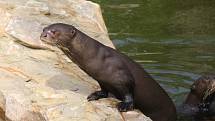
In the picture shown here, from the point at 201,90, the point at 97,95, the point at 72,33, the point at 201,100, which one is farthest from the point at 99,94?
the point at 201,100

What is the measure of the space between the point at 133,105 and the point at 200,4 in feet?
23.5

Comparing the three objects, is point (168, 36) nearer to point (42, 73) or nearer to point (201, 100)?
point (201, 100)

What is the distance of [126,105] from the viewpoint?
5.36 meters

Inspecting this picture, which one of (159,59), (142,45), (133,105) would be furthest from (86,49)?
(142,45)

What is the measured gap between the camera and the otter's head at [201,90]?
6977 mm

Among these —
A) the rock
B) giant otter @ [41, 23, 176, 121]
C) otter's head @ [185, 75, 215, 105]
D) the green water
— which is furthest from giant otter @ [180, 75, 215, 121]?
giant otter @ [41, 23, 176, 121]

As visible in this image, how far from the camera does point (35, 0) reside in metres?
7.25

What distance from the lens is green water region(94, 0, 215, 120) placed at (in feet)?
26.9

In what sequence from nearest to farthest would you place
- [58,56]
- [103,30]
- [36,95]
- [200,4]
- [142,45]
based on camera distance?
[36,95] → [58,56] → [103,30] → [142,45] → [200,4]

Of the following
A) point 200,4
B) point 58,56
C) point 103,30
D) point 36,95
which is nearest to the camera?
→ point 36,95

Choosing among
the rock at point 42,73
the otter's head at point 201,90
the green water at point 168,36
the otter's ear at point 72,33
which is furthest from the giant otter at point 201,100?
the otter's ear at point 72,33

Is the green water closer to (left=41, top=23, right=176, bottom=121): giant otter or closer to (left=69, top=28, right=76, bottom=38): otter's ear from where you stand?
(left=41, top=23, right=176, bottom=121): giant otter

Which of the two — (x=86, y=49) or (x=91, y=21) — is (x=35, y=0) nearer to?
(x=91, y=21)

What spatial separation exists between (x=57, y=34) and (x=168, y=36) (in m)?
5.12
